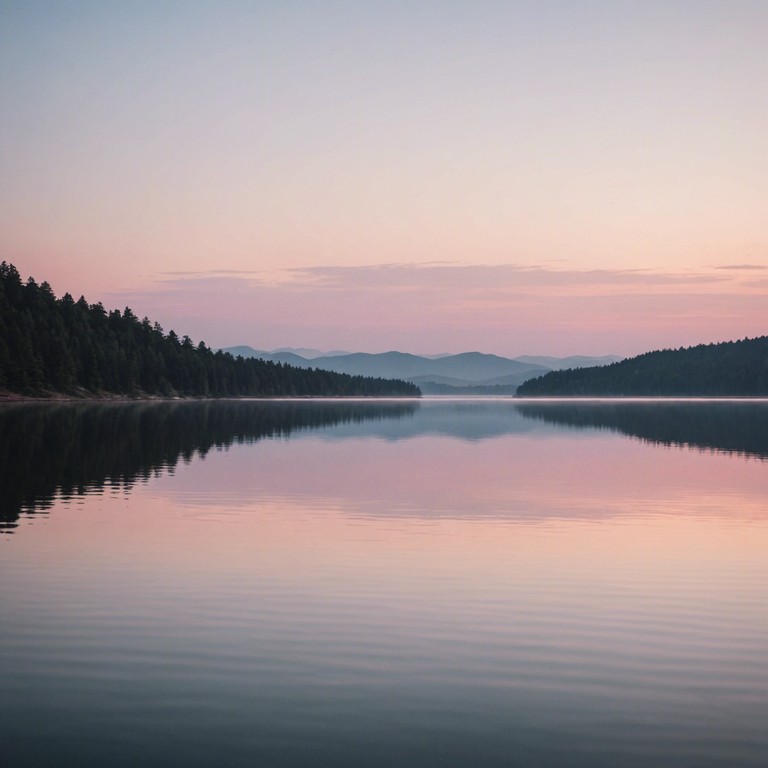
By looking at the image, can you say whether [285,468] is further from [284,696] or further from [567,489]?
[284,696]

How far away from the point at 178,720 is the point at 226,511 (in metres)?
21.3

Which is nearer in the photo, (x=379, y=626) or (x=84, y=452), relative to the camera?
(x=379, y=626)

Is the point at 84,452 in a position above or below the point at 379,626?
above

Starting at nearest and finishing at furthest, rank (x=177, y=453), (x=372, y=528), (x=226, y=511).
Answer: (x=372, y=528)
(x=226, y=511)
(x=177, y=453)

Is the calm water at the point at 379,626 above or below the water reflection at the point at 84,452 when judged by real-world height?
below

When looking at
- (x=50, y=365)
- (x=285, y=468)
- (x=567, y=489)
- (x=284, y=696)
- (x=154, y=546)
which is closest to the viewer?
(x=284, y=696)

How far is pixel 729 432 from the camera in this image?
93375 mm

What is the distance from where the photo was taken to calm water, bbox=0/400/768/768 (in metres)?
11.5

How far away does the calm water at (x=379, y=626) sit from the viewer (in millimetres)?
11492

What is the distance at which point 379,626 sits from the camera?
55.8 ft

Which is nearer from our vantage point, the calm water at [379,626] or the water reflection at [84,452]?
the calm water at [379,626]

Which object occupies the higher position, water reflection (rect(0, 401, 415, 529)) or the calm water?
water reflection (rect(0, 401, 415, 529))

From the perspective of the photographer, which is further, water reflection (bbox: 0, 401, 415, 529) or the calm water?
water reflection (bbox: 0, 401, 415, 529)

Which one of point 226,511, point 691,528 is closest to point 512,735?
point 691,528
